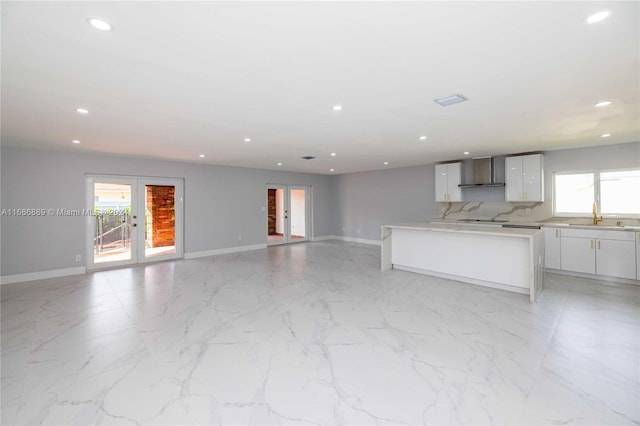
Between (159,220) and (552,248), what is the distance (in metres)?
8.44

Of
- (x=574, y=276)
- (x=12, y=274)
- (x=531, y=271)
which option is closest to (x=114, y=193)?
(x=12, y=274)

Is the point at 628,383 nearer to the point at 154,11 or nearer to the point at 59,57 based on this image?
the point at 154,11

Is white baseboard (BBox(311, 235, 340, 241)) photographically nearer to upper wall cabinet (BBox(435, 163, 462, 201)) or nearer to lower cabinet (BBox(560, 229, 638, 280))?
upper wall cabinet (BBox(435, 163, 462, 201))

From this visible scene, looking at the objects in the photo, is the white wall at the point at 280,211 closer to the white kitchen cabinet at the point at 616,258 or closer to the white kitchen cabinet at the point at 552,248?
the white kitchen cabinet at the point at 552,248

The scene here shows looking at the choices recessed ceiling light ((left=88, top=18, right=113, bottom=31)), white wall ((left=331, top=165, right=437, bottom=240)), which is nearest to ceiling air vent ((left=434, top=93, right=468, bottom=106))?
recessed ceiling light ((left=88, top=18, right=113, bottom=31))

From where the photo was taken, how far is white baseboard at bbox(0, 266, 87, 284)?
5160 millimetres

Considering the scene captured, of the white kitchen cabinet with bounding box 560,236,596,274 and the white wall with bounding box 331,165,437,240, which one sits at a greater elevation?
the white wall with bounding box 331,165,437,240

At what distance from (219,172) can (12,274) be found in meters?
4.43

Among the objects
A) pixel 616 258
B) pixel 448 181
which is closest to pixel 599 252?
pixel 616 258

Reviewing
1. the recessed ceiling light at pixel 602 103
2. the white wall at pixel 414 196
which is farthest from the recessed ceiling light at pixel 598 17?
the white wall at pixel 414 196

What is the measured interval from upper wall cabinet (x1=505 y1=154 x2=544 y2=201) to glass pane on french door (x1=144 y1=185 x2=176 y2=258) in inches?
304

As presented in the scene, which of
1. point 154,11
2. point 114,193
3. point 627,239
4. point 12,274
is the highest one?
point 154,11

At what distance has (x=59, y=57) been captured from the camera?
210 centimetres

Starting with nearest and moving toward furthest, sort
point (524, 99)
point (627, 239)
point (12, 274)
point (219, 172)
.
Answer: point (524, 99)
point (627, 239)
point (12, 274)
point (219, 172)
